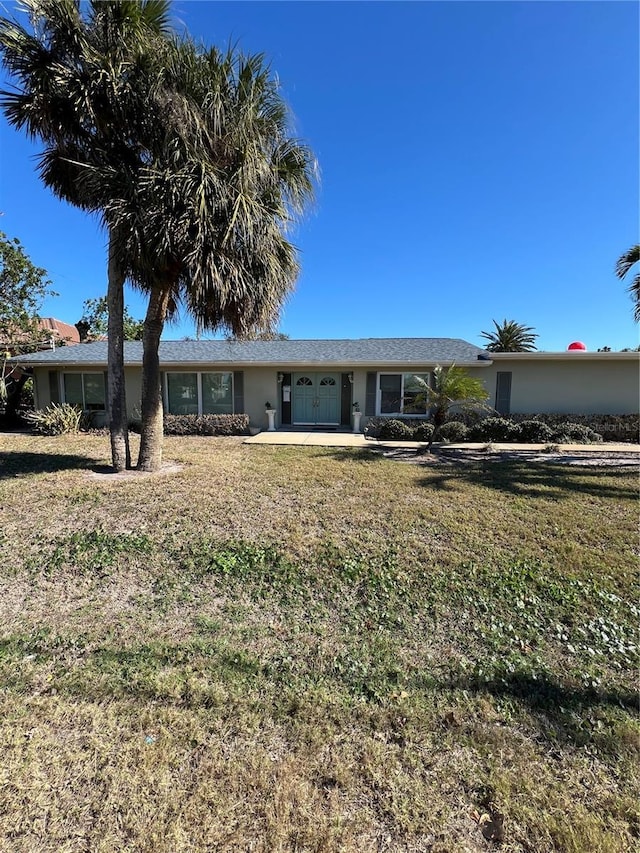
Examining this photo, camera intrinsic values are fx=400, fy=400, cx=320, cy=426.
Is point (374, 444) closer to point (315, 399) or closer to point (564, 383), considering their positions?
point (315, 399)

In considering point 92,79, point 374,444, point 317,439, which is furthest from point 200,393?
point 92,79

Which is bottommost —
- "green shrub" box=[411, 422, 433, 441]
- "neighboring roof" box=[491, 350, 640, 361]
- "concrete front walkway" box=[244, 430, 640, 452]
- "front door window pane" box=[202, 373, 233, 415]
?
"concrete front walkway" box=[244, 430, 640, 452]

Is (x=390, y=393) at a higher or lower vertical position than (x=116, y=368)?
lower

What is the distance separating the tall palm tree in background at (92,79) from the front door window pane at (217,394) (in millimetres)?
7641

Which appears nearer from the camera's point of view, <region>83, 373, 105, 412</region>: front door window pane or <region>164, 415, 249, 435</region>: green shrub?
<region>164, 415, 249, 435</region>: green shrub

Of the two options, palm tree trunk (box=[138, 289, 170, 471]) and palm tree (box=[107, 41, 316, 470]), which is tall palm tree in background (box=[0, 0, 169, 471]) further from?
palm tree trunk (box=[138, 289, 170, 471])

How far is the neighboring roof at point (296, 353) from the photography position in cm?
1362

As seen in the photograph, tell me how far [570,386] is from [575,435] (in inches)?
83.8

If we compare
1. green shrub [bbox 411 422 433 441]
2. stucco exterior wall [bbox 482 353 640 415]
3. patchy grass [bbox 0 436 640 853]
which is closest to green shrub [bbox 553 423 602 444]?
stucco exterior wall [bbox 482 353 640 415]

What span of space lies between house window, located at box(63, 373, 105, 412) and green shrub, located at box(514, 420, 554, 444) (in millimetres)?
14402

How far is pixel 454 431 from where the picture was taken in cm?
1242

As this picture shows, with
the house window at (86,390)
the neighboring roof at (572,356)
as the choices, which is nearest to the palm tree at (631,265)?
the neighboring roof at (572,356)

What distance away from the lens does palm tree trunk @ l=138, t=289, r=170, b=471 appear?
7430 millimetres

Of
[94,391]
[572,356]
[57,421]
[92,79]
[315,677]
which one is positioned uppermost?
[92,79]
